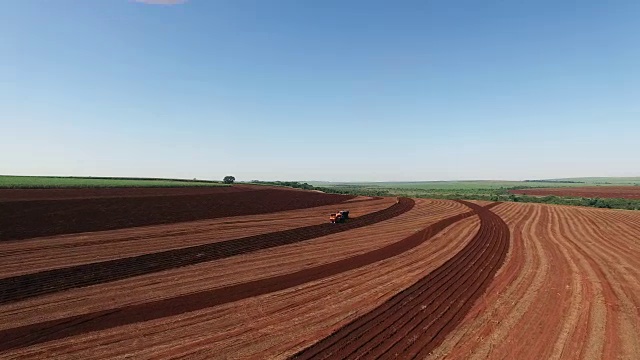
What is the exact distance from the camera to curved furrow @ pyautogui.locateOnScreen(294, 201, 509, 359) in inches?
394

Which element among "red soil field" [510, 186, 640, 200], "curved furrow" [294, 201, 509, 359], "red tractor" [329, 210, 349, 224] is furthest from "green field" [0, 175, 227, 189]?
"red soil field" [510, 186, 640, 200]

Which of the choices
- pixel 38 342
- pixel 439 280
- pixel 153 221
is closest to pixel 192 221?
pixel 153 221

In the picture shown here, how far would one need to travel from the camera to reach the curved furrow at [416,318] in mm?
10007

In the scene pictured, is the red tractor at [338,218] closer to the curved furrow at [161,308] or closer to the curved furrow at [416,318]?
the curved furrow at [161,308]

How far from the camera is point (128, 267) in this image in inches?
707

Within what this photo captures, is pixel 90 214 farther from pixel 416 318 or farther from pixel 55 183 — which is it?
pixel 55 183

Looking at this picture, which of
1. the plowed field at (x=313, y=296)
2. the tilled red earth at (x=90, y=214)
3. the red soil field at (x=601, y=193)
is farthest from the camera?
the red soil field at (x=601, y=193)

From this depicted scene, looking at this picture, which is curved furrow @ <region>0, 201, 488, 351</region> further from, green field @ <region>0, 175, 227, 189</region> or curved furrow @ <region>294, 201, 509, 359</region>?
green field @ <region>0, 175, 227, 189</region>

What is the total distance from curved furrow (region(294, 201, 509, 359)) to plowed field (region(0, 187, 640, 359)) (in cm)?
6

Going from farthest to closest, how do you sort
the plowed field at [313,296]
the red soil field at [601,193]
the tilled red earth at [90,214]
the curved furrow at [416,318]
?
the red soil field at [601,193], the tilled red earth at [90,214], the plowed field at [313,296], the curved furrow at [416,318]

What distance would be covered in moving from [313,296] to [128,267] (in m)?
10.9

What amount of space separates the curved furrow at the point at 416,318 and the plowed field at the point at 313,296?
62mm

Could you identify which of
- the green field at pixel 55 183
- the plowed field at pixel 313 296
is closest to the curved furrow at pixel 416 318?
the plowed field at pixel 313 296

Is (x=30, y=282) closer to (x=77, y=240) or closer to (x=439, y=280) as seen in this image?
(x=77, y=240)
